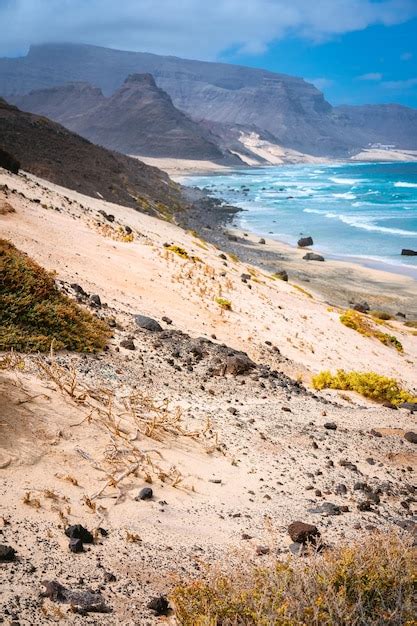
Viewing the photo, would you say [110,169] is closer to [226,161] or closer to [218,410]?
[218,410]

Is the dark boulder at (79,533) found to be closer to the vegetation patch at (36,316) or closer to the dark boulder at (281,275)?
the vegetation patch at (36,316)

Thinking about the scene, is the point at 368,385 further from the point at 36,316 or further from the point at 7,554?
the point at 7,554

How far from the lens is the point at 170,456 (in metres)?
6.38

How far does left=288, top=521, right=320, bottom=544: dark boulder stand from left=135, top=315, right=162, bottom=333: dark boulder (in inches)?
234

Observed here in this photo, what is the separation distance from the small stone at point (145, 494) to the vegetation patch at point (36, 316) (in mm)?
2853

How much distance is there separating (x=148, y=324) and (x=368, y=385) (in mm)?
4765

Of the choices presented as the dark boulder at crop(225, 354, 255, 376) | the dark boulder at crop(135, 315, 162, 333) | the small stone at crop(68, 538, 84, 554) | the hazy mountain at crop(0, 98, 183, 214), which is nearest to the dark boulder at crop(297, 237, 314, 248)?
the hazy mountain at crop(0, 98, 183, 214)

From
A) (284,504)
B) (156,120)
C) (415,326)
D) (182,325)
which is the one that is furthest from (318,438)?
(156,120)

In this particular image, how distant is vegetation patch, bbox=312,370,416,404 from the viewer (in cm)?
1104

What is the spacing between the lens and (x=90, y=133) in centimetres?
18425

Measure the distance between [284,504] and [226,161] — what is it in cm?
16363

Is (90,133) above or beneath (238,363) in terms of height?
above

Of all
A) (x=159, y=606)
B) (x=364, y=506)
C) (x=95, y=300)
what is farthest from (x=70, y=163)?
(x=159, y=606)

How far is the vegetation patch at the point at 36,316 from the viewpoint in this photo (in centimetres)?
765
